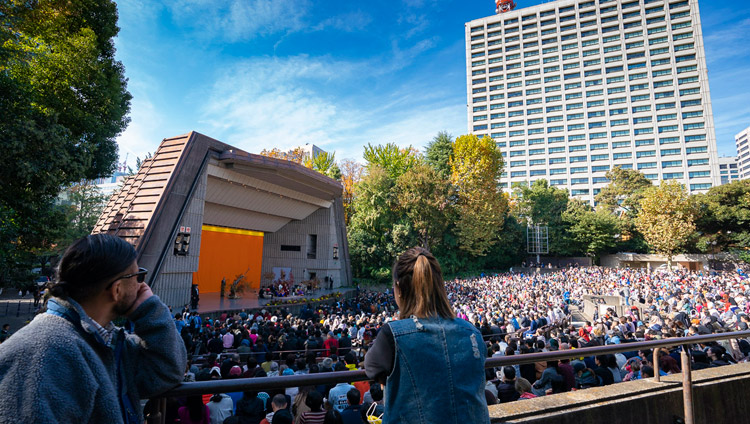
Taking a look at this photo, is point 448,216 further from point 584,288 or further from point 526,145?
point 526,145

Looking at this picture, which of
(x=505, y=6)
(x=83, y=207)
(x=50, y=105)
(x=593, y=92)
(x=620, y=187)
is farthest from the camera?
(x=505, y=6)

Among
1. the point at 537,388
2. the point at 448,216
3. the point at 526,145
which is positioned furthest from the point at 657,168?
the point at 537,388

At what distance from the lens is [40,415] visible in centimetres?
80

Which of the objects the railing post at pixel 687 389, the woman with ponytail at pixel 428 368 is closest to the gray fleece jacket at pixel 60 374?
the woman with ponytail at pixel 428 368

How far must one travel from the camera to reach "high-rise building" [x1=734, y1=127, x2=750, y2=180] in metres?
114

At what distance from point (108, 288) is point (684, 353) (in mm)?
3536

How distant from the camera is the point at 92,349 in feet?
3.16

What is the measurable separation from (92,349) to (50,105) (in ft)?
42.9

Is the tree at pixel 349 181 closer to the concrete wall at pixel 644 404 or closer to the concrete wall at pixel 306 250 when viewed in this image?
the concrete wall at pixel 306 250

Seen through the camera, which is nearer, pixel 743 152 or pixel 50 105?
pixel 50 105

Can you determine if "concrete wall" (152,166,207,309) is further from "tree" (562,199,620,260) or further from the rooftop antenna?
the rooftop antenna

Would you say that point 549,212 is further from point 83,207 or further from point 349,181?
point 83,207

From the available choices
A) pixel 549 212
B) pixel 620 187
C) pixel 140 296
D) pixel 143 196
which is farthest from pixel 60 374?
pixel 620 187

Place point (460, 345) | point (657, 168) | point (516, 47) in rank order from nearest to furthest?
point (460, 345) → point (657, 168) → point (516, 47)
